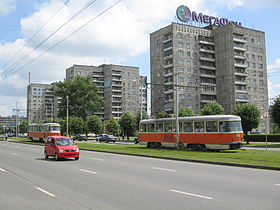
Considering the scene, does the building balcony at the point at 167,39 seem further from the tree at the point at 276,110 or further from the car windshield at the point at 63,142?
the car windshield at the point at 63,142

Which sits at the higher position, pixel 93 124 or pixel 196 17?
pixel 196 17

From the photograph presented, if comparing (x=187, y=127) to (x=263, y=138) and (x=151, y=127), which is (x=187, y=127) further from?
(x=263, y=138)

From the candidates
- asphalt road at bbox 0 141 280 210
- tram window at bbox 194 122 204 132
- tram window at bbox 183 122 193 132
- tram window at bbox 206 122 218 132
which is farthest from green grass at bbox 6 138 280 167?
asphalt road at bbox 0 141 280 210

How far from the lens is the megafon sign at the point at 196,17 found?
288 ft

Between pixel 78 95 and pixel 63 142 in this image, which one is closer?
pixel 63 142

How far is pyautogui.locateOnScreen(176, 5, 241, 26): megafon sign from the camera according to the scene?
288 ft

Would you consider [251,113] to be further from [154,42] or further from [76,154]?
[154,42]

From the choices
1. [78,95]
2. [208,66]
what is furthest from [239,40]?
[78,95]

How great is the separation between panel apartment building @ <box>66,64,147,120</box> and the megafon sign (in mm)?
45713

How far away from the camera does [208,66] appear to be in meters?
96.0

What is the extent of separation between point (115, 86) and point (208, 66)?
48.3 metres

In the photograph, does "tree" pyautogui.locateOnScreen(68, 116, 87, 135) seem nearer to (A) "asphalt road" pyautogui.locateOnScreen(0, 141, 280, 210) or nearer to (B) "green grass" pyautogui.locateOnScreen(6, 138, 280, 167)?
(B) "green grass" pyautogui.locateOnScreen(6, 138, 280, 167)

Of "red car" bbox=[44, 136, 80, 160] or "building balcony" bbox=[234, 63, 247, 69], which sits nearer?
"red car" bbox=[44, 136, 80, 160]

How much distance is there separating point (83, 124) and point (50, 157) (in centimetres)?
6071
